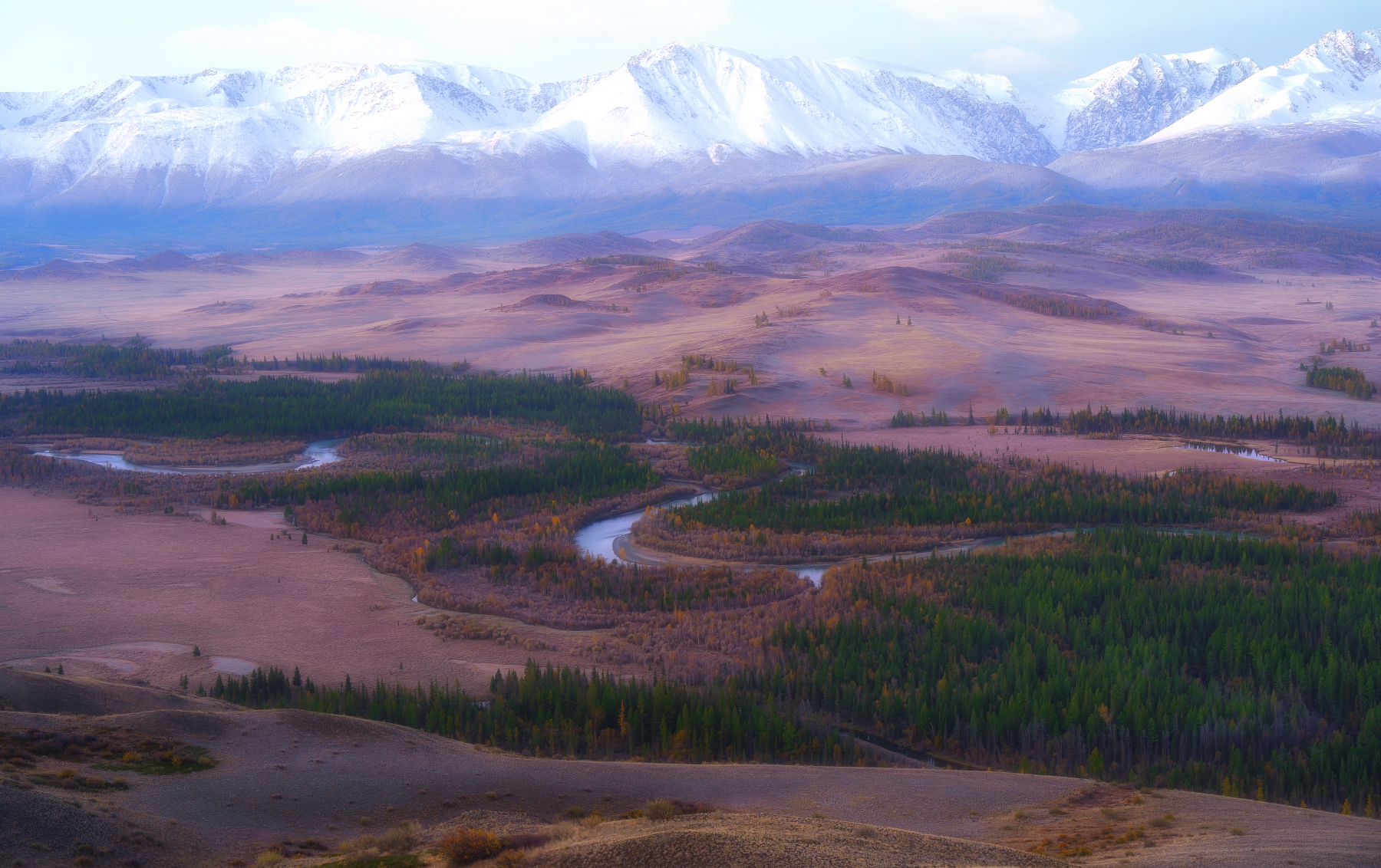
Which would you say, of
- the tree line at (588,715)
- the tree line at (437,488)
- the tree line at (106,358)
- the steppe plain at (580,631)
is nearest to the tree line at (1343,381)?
the steppe plain at (580,631)

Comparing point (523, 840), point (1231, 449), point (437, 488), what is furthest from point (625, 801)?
point (1231, 449)

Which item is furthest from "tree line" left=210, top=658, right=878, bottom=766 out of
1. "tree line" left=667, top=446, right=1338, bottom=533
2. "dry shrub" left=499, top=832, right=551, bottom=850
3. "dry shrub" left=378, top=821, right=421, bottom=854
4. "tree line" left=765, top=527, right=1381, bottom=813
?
"tree line" left=667, top=446, right=1338, bottom=533

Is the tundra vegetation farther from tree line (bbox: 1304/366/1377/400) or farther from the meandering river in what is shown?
tree line (bbox: 1304/366/1377/400)

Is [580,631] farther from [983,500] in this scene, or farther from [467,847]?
[983,500]

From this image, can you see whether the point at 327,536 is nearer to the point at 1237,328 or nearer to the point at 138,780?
the point at 138,780

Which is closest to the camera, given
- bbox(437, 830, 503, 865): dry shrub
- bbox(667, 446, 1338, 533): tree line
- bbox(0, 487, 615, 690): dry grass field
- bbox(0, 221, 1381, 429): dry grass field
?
bbox(437, 830, 503, 865): dry shrub

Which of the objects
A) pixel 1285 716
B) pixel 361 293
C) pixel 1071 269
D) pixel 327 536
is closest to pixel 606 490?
pixel 327 536

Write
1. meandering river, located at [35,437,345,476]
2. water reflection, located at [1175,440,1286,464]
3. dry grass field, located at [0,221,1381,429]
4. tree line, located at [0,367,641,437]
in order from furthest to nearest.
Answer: dry grass field, located at [0,221,1381,429]
tree line, located at [0,367,641,437]
meandering river, located at [35,437,345,476]
water reflection, located at [1175,440,1286,464]
